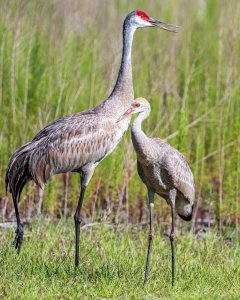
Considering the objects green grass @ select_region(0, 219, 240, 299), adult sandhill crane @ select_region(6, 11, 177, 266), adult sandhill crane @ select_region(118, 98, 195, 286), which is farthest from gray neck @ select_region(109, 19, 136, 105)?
green grass @ select_region(0, 219, 240, 299)

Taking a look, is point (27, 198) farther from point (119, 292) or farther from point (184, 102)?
point (119, 292)

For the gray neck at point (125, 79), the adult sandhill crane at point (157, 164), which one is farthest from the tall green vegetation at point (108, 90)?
the adult sandhill crane at point (157, 164)

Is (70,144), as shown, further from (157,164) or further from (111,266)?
(111,266)

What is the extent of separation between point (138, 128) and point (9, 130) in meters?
2.83

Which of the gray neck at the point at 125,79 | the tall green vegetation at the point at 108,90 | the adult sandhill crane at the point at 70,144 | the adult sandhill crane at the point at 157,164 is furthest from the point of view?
the tall green vegetation at the point at 108,90

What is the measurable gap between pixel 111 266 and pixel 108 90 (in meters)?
2.46

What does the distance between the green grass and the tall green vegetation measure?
58cm

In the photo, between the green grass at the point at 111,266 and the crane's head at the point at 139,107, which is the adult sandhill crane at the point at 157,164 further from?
the green grass at the point at 111,266

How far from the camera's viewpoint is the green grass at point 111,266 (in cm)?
591

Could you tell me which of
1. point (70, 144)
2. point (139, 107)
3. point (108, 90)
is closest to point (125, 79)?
point (70, 144)

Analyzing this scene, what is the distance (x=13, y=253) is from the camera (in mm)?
6672

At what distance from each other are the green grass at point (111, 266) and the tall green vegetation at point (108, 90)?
58cm

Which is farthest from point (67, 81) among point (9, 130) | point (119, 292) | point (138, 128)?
point (119, 292)

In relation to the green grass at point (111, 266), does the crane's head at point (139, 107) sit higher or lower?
higher
